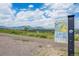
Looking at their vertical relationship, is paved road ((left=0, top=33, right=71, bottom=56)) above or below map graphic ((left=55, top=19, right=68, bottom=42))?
below

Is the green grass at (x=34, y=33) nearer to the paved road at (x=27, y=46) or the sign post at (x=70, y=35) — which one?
the paved road at (x=27, y=46)

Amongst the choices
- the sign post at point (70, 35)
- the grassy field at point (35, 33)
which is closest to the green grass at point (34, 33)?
the grassy field at point (35, 33)

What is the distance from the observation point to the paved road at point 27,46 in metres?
1.11

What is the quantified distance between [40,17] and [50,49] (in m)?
0.27

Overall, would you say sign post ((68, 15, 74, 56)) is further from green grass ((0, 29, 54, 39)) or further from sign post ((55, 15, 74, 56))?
green grass ((0, 29, 54, 39))

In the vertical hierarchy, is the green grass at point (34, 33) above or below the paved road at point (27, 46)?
above

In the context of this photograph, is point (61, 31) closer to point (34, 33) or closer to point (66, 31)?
point (66, 31)

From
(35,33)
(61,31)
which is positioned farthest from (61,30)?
(35,33)

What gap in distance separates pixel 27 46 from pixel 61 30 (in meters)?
0.30

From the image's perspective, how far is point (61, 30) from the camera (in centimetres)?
112

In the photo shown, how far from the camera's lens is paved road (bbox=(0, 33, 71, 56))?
1108mm

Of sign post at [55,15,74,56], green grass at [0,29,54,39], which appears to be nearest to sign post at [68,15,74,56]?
sign post at [55,15,74,56]

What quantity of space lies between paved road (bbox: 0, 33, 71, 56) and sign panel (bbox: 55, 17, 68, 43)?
0.04 meters

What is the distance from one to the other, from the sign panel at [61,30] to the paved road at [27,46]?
0.14 feet
